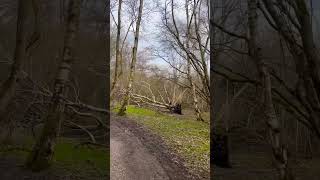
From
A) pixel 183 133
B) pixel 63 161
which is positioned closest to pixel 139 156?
pixel 183 133

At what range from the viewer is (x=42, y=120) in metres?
4.74

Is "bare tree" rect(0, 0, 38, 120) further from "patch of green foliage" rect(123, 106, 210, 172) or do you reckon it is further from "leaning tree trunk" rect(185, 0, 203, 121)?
"leaning tree trunk" rect(185, 0, 203, 121)

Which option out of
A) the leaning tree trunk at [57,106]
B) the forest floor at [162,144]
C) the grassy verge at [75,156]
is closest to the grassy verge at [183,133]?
the forest floor at [162,144]

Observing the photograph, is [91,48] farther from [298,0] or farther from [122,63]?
[298,0]

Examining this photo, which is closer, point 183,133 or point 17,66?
point 17,66

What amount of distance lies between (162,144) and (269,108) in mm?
2051

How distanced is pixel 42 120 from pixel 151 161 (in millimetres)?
1929

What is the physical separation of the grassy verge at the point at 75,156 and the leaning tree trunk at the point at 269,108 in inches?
89.8

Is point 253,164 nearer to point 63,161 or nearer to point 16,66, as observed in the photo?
point 63,161

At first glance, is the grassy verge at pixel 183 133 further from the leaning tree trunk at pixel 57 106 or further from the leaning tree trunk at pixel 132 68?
the leaning tree trunk at pixel 57 106

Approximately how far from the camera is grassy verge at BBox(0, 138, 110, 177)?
4.65 meters

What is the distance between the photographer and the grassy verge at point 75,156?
15.3ft

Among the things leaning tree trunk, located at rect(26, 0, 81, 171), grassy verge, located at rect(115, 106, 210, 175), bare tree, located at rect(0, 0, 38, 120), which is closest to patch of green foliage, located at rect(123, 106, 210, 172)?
grassy verge, located at rect(115, 106, 210, 175)

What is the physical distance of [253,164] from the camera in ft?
16.7
